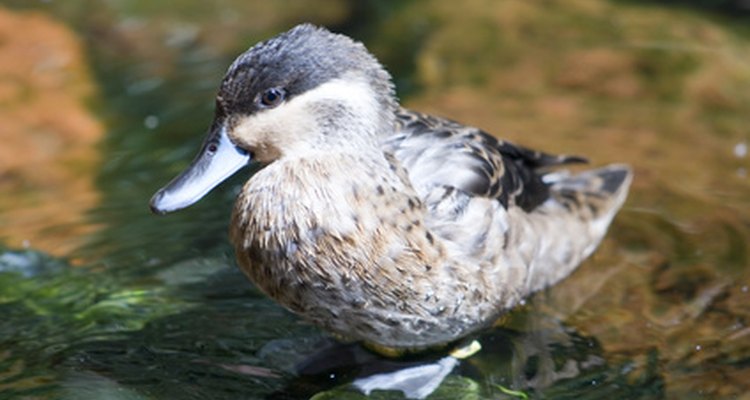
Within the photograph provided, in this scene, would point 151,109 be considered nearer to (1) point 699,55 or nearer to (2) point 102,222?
(2) point 102,222

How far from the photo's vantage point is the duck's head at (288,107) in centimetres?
439

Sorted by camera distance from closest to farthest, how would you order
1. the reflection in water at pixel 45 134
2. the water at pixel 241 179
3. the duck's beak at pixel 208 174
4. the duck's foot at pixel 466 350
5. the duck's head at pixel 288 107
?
the duck's head at pixel 288 107, the duck's beak at pixel 208 174, the water at pixel 241 179, the duck's foot at pixel 466 350, the reflection in water at pixel 45 134

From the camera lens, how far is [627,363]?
4945 millimetres

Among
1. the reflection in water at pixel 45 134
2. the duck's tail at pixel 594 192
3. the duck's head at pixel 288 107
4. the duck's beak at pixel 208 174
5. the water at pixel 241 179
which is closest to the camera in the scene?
the duck's head at pixel 288 107

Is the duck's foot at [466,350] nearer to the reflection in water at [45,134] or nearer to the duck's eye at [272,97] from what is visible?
the duck's eye at [272,97]

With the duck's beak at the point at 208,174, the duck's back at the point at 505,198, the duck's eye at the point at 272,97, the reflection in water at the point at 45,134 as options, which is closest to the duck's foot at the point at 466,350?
the duck's back at the point at 505,198

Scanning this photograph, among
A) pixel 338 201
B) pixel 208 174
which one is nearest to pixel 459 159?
pixel 338 201

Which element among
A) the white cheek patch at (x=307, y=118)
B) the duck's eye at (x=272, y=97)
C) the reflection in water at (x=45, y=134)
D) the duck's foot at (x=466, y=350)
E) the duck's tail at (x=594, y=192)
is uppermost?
the duck's eye at (x=272, y=97)

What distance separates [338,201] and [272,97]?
0.45 m

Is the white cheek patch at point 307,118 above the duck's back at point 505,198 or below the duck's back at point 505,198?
above

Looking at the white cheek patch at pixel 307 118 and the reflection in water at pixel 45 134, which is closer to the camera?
the white cheek patch at pixel 307 118

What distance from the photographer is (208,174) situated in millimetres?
4527

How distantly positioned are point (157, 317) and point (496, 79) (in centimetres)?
309

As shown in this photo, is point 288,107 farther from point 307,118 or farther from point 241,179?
point 241,179
